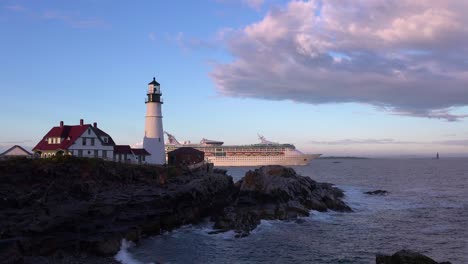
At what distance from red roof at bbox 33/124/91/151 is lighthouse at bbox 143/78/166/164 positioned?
10084 mm

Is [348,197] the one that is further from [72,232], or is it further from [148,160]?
[72,232]

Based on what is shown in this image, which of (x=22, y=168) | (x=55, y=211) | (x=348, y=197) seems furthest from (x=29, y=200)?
(x=348, y=197)

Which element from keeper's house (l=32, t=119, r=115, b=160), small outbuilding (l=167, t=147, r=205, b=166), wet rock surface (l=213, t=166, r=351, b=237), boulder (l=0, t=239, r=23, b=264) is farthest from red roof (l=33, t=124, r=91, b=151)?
boulder (l=0, t=239, r=23, b=264)

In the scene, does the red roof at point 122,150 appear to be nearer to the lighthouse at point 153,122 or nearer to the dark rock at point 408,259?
the lighthouse at point 153,122

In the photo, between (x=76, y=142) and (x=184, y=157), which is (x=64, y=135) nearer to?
(x=76, y=142)

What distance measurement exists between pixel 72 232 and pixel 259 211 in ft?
50.1

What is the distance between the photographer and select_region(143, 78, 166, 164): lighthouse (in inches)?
2100

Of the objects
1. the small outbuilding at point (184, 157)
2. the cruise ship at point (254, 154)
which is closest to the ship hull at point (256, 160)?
the cruise ship at point (254, 154)

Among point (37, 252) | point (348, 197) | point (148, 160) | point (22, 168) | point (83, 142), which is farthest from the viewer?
point (148, 160)

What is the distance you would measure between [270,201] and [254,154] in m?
109

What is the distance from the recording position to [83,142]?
4425cm

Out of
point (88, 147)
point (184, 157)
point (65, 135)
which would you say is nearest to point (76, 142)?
point (88, 147)

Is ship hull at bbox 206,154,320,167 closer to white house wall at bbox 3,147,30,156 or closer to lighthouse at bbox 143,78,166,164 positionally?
lighthouse at bbox 143,78,166,164

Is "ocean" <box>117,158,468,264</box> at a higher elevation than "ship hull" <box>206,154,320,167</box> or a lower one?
lower
